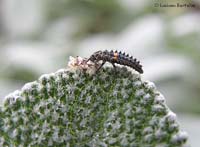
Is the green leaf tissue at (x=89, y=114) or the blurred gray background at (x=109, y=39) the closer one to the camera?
the green leaf tissue at (x=89, y=114)

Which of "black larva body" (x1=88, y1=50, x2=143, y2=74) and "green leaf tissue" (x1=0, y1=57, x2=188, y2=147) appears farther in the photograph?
"black larva body" (x1=88, y1=50, x2=143, y2=74)

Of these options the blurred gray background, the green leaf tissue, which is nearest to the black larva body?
the green leaf tissue

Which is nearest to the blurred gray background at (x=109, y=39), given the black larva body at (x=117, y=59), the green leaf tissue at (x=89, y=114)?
the black larva body at (x=117, y=59)

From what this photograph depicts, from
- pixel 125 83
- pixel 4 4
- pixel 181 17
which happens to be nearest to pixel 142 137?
pixel 125 83

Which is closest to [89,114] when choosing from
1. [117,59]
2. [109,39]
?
[117,59]

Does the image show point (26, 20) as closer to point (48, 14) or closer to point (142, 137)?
point (48, 14)

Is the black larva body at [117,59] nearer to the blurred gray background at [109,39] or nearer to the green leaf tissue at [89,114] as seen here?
the green leaf tissue at [89,114]

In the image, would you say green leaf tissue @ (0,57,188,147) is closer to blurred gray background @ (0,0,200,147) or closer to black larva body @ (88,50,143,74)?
black larva body @ (88,50,143,74)
